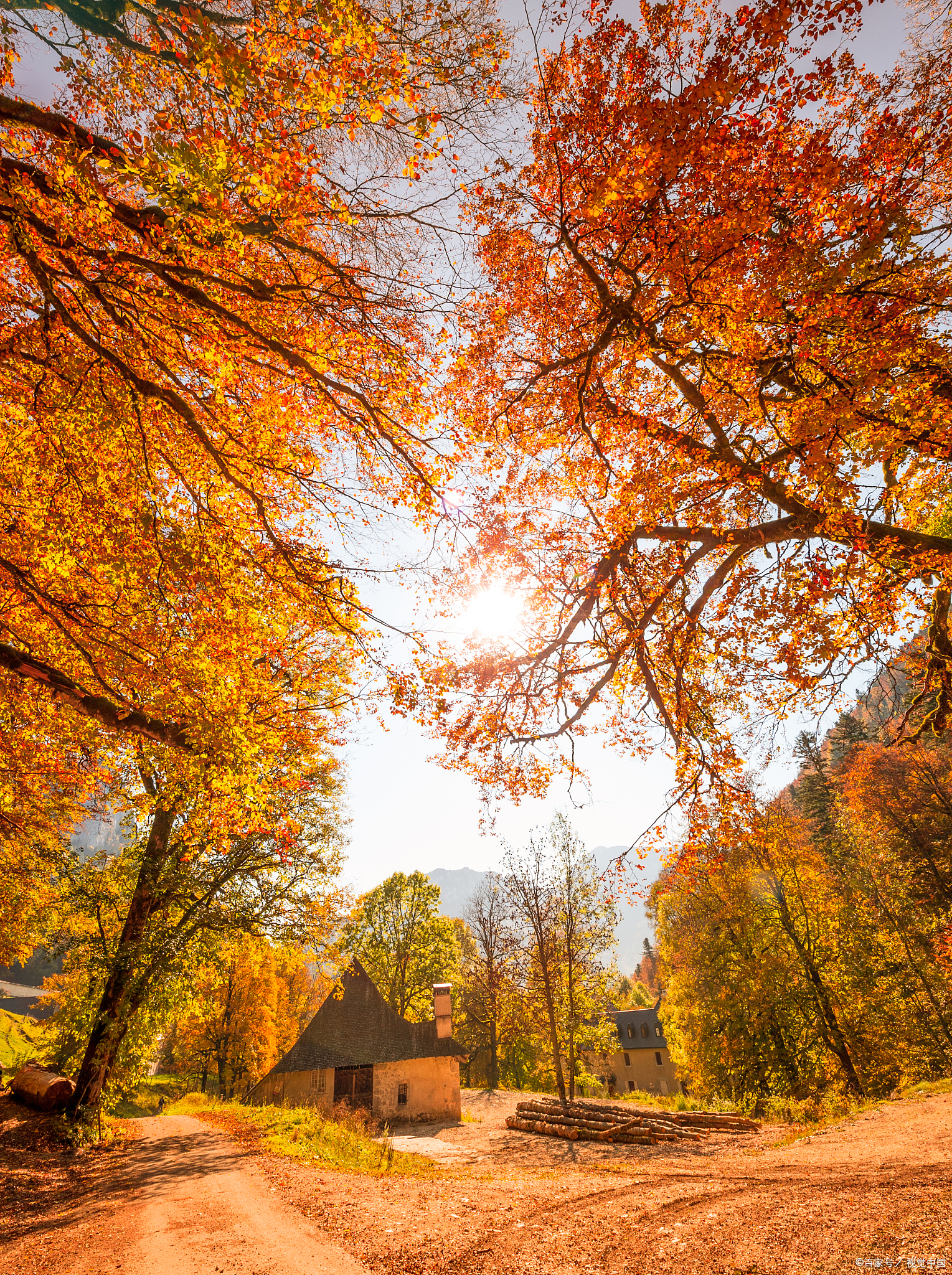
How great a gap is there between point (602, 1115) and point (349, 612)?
23351 mm

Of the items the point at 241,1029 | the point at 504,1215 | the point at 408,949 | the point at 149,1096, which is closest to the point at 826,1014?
the point at 504,1215

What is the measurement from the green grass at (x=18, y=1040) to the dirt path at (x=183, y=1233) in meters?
25.4

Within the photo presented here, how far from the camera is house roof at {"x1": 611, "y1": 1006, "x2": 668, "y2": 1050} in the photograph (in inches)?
2058

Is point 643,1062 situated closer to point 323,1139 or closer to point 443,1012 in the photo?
point 443,1012

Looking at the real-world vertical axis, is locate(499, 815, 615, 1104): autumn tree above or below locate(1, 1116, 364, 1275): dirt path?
above

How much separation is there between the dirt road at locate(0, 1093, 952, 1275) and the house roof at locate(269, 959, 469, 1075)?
13.5 meters

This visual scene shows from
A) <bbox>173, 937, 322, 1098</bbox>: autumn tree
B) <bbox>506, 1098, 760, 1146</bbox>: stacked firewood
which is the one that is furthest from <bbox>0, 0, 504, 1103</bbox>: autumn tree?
<bbox>173, 937, 322, 1098</bbox>: autumn tree

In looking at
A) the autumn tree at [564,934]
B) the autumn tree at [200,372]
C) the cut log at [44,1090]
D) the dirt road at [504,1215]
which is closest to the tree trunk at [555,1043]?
the autumn tree at [564,934]

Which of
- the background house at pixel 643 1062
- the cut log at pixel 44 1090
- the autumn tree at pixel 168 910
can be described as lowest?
the background house at pixel 643 1062

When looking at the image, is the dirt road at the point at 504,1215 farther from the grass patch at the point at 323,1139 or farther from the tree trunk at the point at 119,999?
the tree trunk at the point at 119,999

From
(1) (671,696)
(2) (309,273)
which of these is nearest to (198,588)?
(2) (309,273)

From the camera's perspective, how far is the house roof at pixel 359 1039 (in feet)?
79.2

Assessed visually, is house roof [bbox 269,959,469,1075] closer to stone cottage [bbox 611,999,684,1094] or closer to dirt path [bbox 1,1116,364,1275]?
dirt path [bbox 1,1116,364,1275]

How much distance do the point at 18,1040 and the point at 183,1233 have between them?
37.2 m
